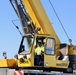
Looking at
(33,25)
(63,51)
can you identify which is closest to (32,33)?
(33,25)

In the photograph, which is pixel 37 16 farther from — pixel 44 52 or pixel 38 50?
pixel 44 52

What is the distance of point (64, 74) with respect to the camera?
707 inches

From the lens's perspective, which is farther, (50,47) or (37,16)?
(37,16)

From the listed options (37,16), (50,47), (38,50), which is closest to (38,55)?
(38,50)

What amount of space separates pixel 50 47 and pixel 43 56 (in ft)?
2.04

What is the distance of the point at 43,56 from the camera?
17.3 metres

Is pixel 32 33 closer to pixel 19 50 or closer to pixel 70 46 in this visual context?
pixel 19 50

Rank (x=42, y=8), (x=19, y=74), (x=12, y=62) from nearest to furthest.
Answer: (x=19, y=74), (x=12, y=62), (x=42, y=8)

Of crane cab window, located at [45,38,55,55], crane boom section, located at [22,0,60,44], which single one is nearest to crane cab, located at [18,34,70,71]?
crane cab window, located at [45,38,55,55]

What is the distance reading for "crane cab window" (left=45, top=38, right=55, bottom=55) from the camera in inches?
688

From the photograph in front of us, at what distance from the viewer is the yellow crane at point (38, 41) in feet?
57.2

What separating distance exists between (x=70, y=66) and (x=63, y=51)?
2.91 ft

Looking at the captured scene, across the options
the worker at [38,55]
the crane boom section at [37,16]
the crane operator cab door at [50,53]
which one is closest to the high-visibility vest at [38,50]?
the worker at [38,55]

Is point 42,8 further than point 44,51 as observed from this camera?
Yes
